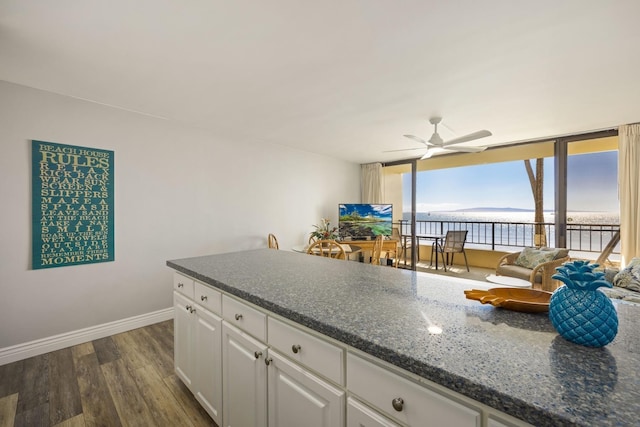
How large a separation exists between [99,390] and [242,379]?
4.79 ft

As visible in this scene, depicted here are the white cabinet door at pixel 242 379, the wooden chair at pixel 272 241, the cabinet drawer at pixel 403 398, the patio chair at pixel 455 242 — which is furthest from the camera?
the patio chair at pixel 455 242

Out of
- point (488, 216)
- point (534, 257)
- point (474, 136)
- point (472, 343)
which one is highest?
point (474, 136)

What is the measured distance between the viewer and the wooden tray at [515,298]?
3.34ft

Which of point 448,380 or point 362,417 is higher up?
point 448,380

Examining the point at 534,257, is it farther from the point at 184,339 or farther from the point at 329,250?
the point at 184,339

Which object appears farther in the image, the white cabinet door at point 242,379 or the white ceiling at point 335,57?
the white ceiling at point 335,57

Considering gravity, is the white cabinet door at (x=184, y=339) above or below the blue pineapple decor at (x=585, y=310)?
below

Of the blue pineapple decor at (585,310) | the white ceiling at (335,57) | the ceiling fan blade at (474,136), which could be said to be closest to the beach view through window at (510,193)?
the white ceiling at (335,57)

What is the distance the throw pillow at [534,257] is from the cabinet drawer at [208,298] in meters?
4.04

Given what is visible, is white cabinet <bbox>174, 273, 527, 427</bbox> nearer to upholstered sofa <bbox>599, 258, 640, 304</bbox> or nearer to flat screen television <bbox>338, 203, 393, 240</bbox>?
upholstered sofa <bbox>599, 258, 640, 304</bbox>

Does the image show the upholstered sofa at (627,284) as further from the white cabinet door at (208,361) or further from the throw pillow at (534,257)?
the white cabinet door at (208,361)

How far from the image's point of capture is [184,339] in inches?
75.0

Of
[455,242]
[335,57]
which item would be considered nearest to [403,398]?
[335,57]

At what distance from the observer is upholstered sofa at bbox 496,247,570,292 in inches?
136
